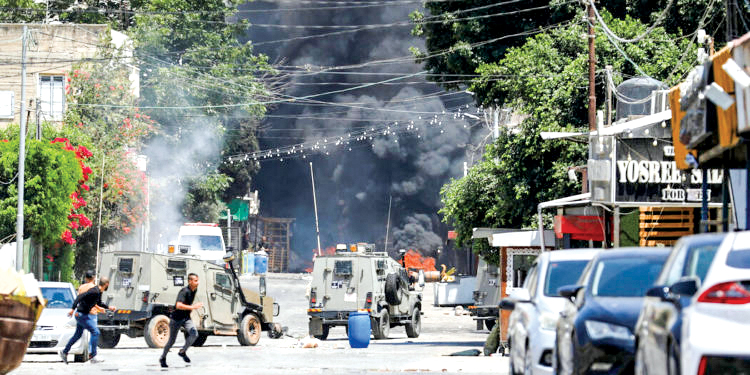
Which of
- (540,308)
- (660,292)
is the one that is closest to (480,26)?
(540,308)

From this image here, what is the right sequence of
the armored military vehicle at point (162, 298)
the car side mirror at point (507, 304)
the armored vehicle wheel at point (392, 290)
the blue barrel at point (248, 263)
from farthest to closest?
the blue barrel at point (248, 263), the armored vehicle wheel at point (392, 290), the armored military vehicle at point (162, 298), the car side mirror at point (507, 304)

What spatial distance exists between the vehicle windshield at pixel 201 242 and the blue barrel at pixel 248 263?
76.9 feet

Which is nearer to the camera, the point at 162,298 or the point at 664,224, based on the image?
the point at 664,224

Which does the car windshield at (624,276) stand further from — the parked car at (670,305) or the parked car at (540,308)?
the parked car at (670,305)

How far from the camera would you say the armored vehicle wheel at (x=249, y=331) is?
101 feet

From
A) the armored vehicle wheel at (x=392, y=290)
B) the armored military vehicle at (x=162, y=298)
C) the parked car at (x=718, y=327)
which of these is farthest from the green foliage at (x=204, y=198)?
the parked car at (x=718, y=327)

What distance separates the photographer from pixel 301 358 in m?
24.4

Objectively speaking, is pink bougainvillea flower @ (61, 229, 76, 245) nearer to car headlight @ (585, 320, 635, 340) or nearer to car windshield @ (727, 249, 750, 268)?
car headlight @ (585, 320, 635, 340)

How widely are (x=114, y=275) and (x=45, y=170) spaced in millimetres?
13933

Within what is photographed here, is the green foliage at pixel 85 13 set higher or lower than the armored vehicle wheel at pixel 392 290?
higher

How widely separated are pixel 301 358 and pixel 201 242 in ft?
91.5

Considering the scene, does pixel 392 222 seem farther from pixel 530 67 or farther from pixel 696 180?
pixel 696 180

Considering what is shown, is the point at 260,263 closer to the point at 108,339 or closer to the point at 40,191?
the point at 40,191

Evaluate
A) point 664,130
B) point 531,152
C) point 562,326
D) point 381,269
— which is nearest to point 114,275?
point 381,269
